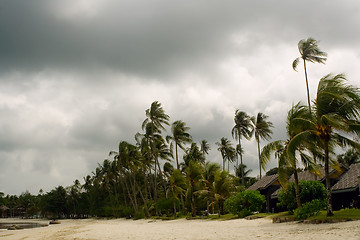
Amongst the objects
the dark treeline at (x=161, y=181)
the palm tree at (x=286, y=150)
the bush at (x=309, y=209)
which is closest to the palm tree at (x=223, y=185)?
the dark treeline at (x=161, y=181)

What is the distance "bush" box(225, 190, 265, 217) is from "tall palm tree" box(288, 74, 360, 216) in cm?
1139

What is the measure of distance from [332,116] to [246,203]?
14455 mm

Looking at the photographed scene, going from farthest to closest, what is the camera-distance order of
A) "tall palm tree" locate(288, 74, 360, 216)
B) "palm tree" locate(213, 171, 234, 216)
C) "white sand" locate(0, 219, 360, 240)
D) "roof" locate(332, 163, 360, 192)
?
"palm tree" locate(213, 171, 234, 216), "roof" locate(332, 163, 360, 192), "tall palm tree" locate(288, 74, 360, 216), "white sand" locate(0, 219, 360, 240)

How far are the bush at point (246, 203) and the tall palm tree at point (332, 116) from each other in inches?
448

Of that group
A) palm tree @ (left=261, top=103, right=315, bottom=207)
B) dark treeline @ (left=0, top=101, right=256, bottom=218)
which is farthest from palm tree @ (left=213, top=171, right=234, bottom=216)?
palm tree @ (left=261, top=103, right=315, bottom=207)

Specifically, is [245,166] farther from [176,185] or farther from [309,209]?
[309,209]

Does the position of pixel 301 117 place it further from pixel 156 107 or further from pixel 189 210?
pixel 189 210

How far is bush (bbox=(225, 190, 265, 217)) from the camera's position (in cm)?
→ 2659

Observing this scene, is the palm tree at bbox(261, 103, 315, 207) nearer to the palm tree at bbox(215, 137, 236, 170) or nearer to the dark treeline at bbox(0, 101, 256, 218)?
the dark treeline at bbox(0, 101, 256, 218)

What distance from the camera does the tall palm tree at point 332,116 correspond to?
14.7 metres

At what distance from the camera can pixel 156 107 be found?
4456cm

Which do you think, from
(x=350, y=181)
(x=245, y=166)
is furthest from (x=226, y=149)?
(x=350, y=181)

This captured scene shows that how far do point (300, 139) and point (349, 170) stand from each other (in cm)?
1382

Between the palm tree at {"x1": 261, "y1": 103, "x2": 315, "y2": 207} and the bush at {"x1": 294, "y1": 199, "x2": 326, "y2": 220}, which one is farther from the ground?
the palm tree at {"x1": 261, "y1": 103, "x2": 315, "y2": 207}
